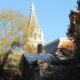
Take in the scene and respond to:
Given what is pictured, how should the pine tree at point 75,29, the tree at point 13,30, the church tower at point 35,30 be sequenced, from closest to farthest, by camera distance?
the pine tree at point 75,29 → the tree at point 13,30 → the church tower at point 35,30

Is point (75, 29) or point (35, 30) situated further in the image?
point (35, 30)

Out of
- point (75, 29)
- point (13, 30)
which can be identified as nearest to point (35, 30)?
point (13, 30)

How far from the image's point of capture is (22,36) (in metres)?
79.3

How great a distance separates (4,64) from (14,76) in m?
7.12

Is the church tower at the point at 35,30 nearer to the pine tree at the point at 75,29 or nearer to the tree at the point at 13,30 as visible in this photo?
the tree at the point at 13,30

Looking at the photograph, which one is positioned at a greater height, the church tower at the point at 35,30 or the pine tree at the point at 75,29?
the pine tree at the point at 75,29

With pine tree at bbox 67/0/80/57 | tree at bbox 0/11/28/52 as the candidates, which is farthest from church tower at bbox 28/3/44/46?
pine tree at bbox 67/0/80/57

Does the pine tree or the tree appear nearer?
the pine tree

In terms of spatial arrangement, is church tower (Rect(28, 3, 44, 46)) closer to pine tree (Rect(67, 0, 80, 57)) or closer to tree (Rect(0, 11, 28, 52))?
tree (Rect(0, 11, 28, 52))

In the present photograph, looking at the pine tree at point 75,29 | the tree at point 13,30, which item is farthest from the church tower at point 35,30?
the pine tree at point 75,29

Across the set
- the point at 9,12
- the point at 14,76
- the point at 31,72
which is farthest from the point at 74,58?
the point at 9,12

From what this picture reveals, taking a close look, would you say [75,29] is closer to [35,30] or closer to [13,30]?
[13,30]

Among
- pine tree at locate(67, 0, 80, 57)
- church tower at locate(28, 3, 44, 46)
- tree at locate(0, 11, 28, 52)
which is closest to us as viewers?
pine tree at locate(67, 0, 80, 57)

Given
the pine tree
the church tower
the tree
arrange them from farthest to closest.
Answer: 1. the church tower
2. the tree
3. the pine tree
